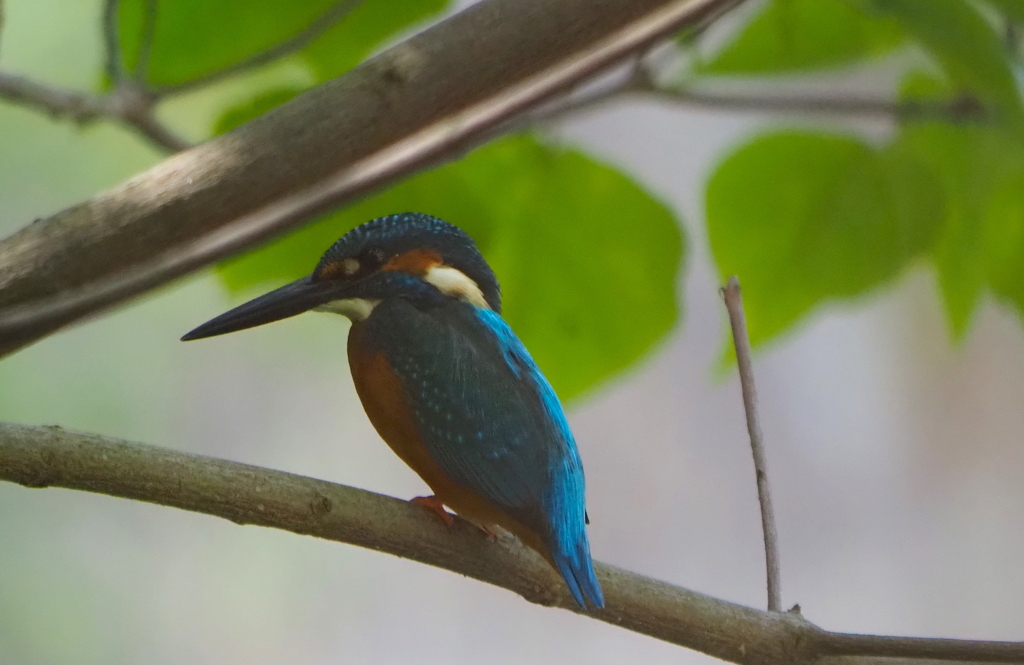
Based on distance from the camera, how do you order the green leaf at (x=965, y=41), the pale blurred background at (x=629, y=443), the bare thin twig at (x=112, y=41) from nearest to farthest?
the green leaf at (x=965, y=41), the bare thin twig at (x=112, y=41), the pale blurred background at (x=629, y=443)

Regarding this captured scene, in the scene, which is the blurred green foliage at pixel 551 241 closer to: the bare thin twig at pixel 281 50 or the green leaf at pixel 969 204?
the bare thin twig at pixel 281 50

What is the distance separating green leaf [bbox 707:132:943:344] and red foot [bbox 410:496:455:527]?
0.95 ft

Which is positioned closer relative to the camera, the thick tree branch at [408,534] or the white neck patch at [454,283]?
the thick tree branch at [408,534]

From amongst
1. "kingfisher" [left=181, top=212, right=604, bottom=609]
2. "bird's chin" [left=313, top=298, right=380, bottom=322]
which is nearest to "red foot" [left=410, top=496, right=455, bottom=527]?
"kingfisher" [left=181, top=212, right=604, bottom=609]

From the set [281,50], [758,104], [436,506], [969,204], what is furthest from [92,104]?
[969,204]

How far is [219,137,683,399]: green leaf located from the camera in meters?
0.77

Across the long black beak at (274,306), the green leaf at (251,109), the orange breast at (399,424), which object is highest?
the green leaf at (251,109)

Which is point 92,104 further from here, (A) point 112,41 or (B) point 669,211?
(B) point 669,211

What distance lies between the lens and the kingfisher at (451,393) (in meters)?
0.68

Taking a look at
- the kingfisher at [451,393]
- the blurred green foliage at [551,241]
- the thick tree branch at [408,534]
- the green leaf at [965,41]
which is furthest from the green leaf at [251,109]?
the green leaf at [965,41]

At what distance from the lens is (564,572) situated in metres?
0.63

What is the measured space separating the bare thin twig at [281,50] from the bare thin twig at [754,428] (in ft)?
1.05

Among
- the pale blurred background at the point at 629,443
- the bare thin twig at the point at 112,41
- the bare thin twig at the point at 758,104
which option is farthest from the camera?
the pale blurred background at the point at 629,443

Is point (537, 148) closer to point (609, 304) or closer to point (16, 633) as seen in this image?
point (609, 304)
